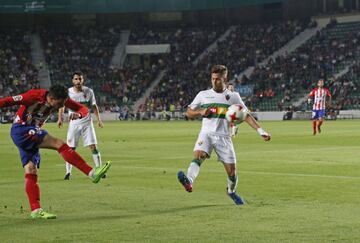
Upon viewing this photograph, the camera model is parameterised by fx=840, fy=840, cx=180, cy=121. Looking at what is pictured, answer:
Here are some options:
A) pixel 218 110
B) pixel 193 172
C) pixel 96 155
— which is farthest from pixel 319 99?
pixel 193 172

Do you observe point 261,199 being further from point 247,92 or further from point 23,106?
point 247,92

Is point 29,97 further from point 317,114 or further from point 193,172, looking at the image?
point 317,114

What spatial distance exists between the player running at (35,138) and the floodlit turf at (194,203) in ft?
1.52

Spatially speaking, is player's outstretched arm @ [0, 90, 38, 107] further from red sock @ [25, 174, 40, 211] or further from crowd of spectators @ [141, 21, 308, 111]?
crowd of spectators @ [141, 21, 308, 111]

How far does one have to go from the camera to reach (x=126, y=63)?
86.9 metres

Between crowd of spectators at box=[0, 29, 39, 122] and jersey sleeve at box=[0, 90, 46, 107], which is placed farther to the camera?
crowd of spectators at box=[0, 29, 39, 122]

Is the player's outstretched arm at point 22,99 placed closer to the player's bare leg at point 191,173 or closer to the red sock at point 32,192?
the red sock at point 32,192

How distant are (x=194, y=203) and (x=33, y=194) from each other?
2.95 m

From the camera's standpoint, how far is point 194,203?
14.4 m

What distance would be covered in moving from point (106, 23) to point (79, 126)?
70.4 metres

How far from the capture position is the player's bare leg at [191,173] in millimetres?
14133

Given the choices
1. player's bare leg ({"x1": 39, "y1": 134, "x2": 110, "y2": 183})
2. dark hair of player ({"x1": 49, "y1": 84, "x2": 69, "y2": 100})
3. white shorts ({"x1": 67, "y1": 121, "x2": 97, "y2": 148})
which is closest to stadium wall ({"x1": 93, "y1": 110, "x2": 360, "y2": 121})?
white shorts ({"x1": 67, "y1": 121, "x2": 97, "y2": 148})

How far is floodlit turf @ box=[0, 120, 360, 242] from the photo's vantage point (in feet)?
35.9

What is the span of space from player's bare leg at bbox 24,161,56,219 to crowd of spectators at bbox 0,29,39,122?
58726 millimetres
